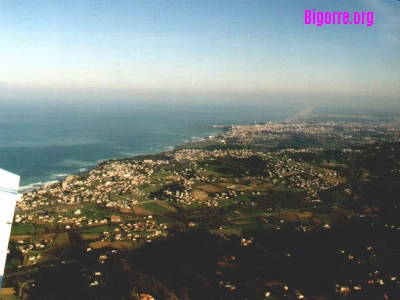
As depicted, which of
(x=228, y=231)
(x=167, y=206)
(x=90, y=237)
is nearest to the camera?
(x=90, y=237)

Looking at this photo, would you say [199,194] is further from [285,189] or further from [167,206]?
[285,189]

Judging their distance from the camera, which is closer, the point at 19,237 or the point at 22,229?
the point at 19,237

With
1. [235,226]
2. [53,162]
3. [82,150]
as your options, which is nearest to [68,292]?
[235,226]

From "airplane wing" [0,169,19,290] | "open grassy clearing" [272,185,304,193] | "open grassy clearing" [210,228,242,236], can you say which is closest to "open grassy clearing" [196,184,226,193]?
"open grassy clearing" [272,185,304,193]

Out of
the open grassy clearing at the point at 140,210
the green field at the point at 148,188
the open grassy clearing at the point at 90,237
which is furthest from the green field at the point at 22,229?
the green field at the point at 148,188

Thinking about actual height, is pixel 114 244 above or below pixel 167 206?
below

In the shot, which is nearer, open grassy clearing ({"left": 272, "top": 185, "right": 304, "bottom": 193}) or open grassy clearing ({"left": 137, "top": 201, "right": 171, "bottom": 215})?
open grassy clearing ({"left": 137, "top": 201, "right": 171, "bottom": 215})

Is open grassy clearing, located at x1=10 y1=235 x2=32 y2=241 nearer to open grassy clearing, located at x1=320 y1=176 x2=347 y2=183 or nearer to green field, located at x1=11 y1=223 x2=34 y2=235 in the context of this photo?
green field, located at x1=11 y1=223 x2=34 y2=235

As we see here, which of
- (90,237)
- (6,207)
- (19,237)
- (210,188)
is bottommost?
(90,237)

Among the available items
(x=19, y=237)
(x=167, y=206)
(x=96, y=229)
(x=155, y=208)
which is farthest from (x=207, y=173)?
(x=19, y=237)

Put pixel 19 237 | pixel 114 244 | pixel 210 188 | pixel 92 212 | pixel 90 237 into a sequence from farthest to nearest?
pixel 210 188 < pixel 92 212 < pixel 90 237 < pixel 19 237 < pixel 114 244
